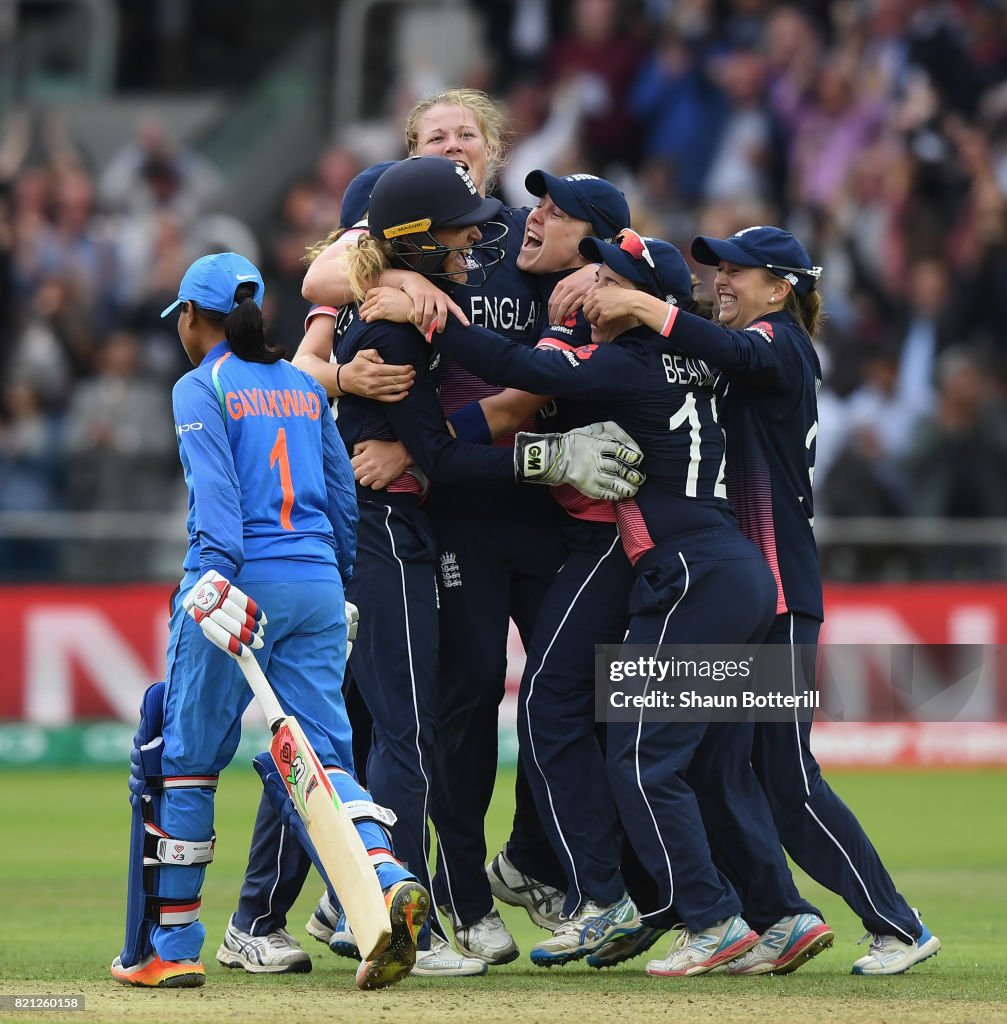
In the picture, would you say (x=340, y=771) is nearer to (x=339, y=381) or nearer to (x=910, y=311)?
(x=339, y=381)

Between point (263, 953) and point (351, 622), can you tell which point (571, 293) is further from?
point (263, 953)

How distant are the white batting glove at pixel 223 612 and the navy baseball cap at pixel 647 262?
1.67 metres

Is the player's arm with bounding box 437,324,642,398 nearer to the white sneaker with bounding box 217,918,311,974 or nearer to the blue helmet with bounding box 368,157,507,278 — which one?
the blue helmet with bounding box 368,157,507,278

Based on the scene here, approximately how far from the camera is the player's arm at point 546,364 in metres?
6.39

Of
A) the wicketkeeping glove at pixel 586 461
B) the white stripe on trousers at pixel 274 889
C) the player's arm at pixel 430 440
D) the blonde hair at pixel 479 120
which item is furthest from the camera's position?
the blonde hair at pixel 479 120

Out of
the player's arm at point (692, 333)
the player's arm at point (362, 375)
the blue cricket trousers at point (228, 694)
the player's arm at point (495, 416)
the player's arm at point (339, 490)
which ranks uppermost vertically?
the player's arm at point (692, 333)

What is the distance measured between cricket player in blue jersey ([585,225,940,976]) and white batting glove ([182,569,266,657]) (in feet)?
5.08

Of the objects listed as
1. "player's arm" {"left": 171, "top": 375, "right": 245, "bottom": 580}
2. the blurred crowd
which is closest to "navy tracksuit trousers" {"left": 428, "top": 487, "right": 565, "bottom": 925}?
"player's arm" {"left": 171, "top": 375, "right": 245, "bottom": 580}

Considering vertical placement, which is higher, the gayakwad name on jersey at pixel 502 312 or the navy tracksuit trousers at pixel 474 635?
the gayakwad name on jersey at pixel 502 312

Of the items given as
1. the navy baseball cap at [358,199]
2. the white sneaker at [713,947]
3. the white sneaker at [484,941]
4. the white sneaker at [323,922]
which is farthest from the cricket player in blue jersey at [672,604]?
the white sneaker at [323,922]

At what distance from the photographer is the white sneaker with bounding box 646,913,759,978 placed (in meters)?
6.36

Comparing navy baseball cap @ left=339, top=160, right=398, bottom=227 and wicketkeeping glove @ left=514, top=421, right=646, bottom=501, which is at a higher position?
navy baseball cap @ left=339, top=160, right=398, bottom=227

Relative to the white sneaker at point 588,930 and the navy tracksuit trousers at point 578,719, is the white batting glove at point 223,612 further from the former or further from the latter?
the white sneaker at point 588,930

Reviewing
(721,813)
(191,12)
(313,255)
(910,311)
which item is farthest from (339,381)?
(191,12)
